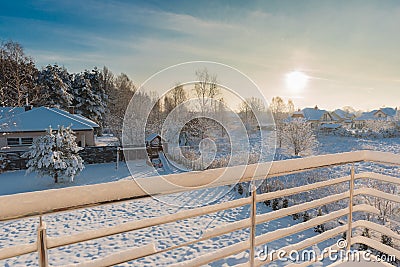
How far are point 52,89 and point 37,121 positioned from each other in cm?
623

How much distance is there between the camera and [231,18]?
595 centimetres

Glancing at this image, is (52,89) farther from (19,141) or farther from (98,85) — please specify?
(19,141)

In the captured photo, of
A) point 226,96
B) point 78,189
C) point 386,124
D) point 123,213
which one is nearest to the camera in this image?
point 78,189

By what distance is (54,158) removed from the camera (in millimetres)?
7270

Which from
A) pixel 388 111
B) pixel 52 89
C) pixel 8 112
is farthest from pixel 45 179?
pixel 388 111

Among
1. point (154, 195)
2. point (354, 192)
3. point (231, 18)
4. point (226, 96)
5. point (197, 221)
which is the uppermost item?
point (231, 18)

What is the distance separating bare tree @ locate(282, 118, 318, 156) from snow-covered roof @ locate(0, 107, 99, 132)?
8.97 meters

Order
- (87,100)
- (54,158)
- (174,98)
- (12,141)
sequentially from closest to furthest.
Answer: (174,98)
(54,158)
(12,141)
(87,100)

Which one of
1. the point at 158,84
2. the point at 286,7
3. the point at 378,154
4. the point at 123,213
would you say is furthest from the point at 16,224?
the point at 286,7

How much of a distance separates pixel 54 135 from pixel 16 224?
3.25 metres

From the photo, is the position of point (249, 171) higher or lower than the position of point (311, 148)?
higher

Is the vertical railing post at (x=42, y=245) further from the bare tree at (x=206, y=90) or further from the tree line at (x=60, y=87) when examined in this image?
the tree line at (x=60, y=87)

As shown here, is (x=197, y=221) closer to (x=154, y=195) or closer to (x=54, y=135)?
(x=154, y=195)

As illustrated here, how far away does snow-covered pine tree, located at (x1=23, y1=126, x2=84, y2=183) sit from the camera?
725cm
